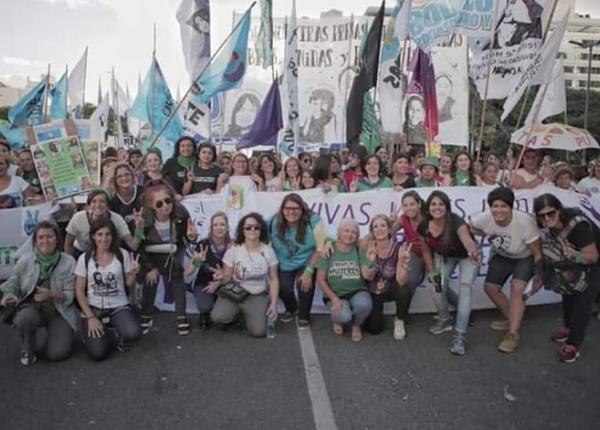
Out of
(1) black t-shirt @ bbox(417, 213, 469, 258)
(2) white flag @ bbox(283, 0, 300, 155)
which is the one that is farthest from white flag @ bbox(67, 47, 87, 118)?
(1) black t-shirt @ bbox(417, 213, 469, 258)

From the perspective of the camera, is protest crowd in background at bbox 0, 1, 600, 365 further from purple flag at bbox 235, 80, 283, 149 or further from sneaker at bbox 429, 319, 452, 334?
purple flag at bbox 235, 80, 283, 149

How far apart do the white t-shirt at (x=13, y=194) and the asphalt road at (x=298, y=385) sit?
159cm

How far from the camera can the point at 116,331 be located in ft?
14.3

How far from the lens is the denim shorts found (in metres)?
4.59

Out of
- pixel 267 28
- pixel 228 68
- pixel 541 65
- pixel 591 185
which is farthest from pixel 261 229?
pixel 267 28

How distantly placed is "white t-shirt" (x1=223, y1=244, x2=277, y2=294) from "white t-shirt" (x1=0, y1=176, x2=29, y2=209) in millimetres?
2671

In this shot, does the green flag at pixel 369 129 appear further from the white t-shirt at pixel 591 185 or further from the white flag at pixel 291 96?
the white t-shirt at pixel 591 185

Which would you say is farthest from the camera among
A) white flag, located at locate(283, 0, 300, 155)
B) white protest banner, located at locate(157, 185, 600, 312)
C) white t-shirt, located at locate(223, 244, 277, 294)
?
white flag, located at locate(283, 0, 300, 155)

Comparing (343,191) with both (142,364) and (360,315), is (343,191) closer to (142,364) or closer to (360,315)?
(360,315)

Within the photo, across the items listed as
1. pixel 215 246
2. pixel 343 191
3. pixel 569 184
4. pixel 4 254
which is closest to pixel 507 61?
pixel 569 184

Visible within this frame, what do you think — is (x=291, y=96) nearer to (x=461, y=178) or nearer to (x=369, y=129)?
(x=369, y=129)

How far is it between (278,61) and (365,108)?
5.02 meters

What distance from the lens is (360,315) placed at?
4.71 metres

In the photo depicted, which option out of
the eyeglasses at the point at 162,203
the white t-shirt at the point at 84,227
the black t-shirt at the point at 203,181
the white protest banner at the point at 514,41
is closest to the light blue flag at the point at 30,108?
the black t-shirt at the point at 203,181
